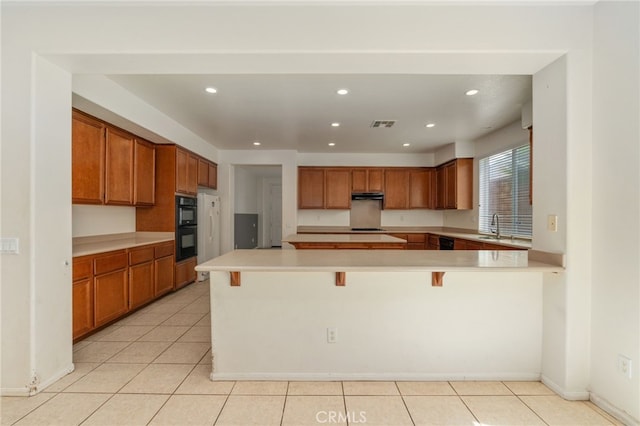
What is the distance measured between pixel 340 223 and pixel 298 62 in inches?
189

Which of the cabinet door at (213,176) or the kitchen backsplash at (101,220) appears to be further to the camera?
the cabinet door at (213,176)

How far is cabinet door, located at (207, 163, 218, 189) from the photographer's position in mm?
5617

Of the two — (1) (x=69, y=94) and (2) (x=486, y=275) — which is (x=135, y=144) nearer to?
(1) (x=69, y=94)

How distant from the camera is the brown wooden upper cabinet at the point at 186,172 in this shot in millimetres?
4430

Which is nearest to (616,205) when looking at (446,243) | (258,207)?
(446,243)

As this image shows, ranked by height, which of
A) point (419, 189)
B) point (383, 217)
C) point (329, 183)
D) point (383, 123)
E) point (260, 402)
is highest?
point (383, 123)

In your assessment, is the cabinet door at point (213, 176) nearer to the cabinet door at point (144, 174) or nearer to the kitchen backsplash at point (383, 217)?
the cabinet door at point (144, 174)

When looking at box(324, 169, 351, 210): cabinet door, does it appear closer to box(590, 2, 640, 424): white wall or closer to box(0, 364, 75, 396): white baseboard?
box(590, 2, 640, 424): white wall

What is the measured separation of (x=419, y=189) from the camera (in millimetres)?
6336

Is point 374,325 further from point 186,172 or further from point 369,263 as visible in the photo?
point 186,172

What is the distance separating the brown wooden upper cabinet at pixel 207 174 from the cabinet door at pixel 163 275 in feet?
4.91

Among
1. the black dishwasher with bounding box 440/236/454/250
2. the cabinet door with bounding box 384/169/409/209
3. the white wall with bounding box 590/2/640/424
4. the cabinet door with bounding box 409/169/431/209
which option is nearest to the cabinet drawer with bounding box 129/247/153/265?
the white wall with bounding box 590/2/640/424

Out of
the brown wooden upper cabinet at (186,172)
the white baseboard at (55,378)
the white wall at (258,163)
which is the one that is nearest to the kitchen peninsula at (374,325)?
the white baseboard at (55,378)

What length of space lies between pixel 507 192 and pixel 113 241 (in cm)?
558
